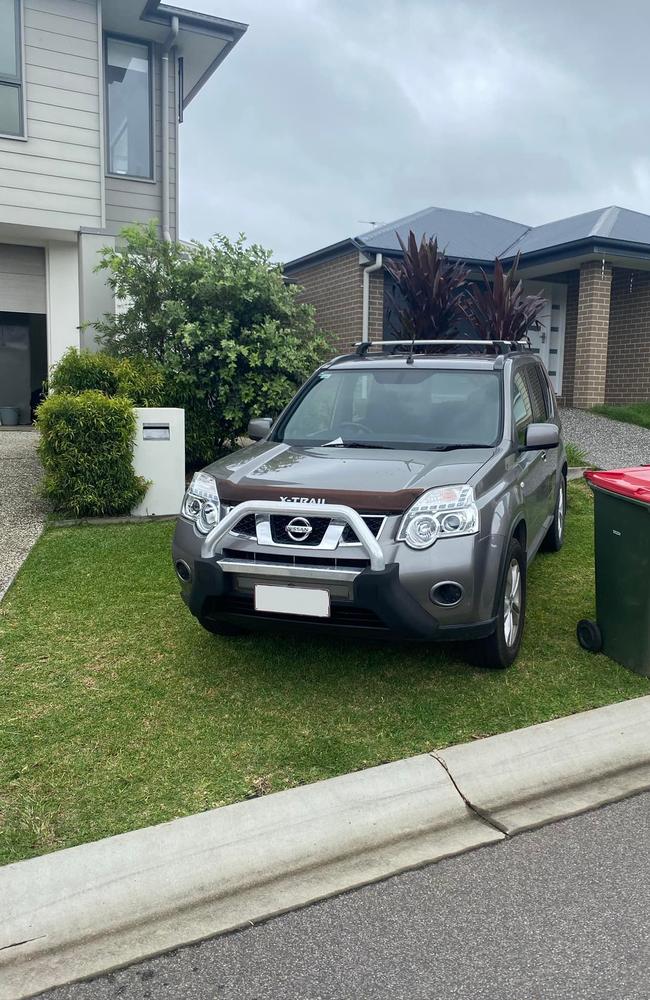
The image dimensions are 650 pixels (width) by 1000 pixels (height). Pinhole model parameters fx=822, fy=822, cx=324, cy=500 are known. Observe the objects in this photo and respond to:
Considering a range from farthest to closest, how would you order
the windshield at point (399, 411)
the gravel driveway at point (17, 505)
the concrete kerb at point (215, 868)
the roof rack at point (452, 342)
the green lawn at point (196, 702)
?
the gravel driveway at point (17, 505), the roof rack at point (452, 342), the windshield at point (399, 411), the green lawn at point (196, 702), the concrete kerb at point (215, 868)

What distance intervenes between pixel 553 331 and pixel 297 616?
46.1ft

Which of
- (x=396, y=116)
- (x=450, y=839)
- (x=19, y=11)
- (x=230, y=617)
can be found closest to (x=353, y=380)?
(x=230, y=617)

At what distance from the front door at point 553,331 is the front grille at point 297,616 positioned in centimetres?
1339

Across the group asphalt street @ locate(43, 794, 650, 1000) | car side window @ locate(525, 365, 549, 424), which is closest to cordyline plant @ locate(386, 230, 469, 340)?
car side window @ locate(525, 365, 549, 424)

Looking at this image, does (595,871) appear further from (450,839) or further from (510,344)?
(510,344)

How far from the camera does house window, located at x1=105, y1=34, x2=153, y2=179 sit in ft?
42.7

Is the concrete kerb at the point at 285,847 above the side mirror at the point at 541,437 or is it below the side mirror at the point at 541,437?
below

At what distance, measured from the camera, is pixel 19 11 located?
1109cm

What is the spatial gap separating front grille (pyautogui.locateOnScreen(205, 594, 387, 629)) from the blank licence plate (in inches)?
1.6

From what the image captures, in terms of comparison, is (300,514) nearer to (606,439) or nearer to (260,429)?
(260,429)

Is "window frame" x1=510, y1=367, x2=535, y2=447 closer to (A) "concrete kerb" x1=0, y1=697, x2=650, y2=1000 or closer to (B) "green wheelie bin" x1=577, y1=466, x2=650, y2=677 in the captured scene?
(B) "green wheelie bin" x1=577, y1=466, x2=650, y2=677

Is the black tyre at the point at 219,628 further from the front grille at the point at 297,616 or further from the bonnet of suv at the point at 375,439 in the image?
the bonnet of suv at the point at 375,439

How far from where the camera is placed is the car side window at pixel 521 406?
16.1ft

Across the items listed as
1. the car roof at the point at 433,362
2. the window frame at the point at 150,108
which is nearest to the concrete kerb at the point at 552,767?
the car roof at the point at 433,362
